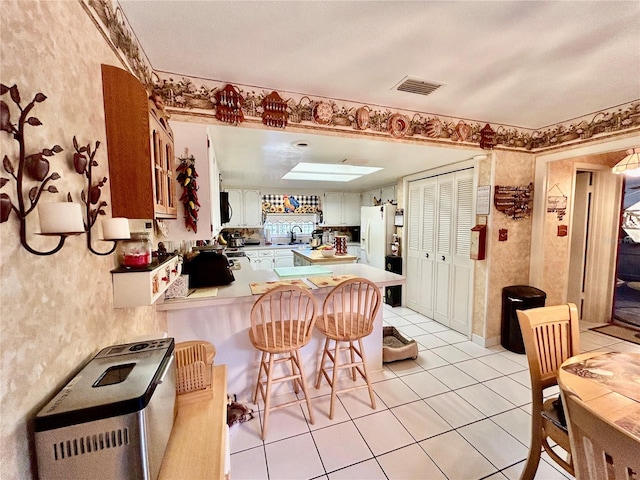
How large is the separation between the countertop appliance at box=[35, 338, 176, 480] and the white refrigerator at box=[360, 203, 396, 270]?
4.22 m

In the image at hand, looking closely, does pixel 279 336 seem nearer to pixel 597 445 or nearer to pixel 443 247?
pixel 597 445

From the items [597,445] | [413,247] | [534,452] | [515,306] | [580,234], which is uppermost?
[580,234]

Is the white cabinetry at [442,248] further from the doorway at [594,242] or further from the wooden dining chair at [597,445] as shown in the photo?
the wooden dining chair at [597,445]

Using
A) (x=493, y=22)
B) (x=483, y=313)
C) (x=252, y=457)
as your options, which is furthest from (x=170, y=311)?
(x=483, y=313)

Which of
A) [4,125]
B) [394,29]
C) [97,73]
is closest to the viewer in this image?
[4,125]

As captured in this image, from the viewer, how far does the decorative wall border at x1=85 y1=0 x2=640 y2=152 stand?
160cm

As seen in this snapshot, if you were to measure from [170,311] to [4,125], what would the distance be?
1687 millimetres

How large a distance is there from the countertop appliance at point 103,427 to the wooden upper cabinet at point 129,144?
65 centimetres

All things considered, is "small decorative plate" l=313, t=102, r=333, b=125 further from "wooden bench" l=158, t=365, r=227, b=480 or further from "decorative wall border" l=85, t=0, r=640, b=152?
"wooden bench" l=158, t=365, r=227, b=480

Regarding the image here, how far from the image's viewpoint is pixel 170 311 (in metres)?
2.04

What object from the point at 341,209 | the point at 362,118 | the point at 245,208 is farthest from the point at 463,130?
the point at 245,208

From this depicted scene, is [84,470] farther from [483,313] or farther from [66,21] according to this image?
[483,313]

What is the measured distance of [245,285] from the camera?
2.30m

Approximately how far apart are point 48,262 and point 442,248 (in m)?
3.88
